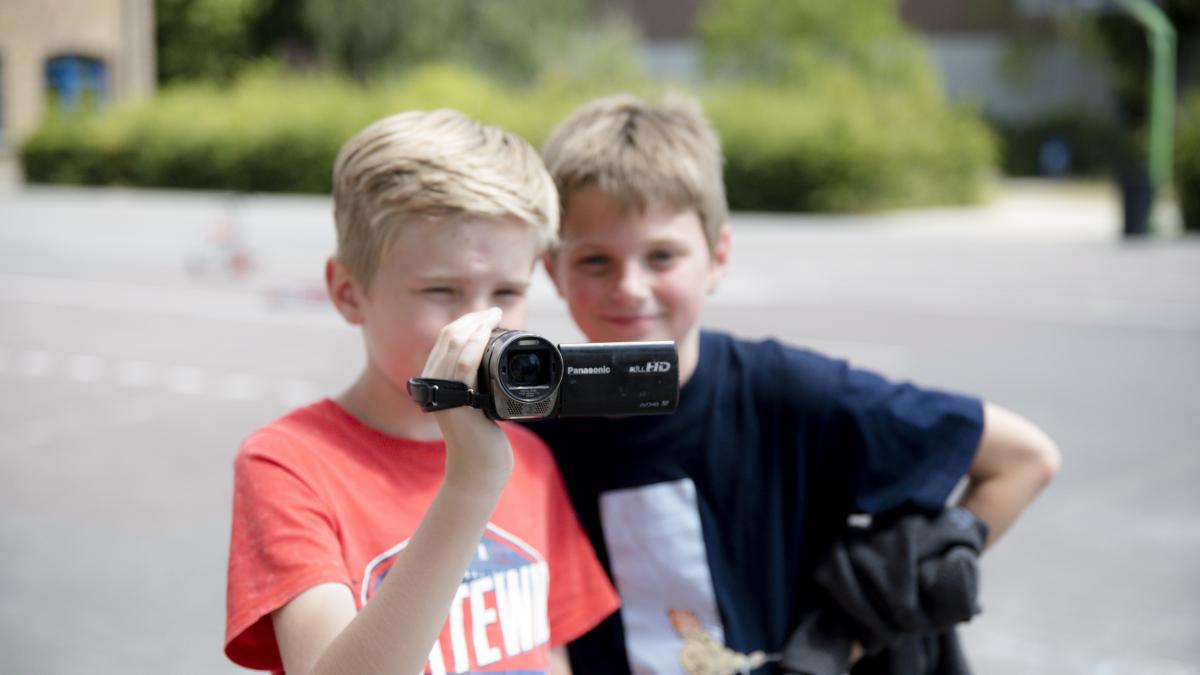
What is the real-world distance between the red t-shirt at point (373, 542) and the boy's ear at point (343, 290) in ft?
0.40

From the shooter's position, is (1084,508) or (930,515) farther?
(1084,508)

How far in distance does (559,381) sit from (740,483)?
82 cm

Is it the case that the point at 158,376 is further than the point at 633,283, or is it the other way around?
the point at 158,376

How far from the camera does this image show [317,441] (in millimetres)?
1720

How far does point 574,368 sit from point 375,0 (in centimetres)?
559

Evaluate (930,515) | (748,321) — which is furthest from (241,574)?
(748,321)

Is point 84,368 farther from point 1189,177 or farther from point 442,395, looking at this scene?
point 1189,177

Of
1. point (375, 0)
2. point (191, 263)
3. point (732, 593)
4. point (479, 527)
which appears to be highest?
point (375, 0)

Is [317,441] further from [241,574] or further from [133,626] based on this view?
[133,626]

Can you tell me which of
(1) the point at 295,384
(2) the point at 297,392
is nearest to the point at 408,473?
(2) the point at 297,392

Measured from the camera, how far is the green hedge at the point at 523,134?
5.36 metres

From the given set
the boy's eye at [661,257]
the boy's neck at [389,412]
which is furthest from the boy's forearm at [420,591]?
the boy's eye at [661,257]

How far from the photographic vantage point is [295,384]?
8.73m

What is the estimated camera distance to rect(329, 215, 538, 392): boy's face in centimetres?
167
